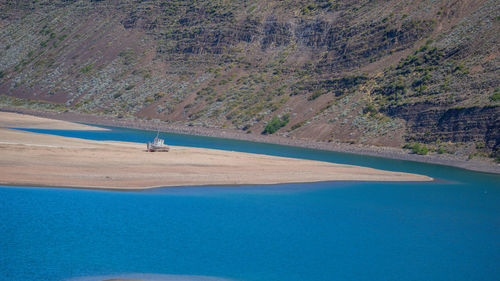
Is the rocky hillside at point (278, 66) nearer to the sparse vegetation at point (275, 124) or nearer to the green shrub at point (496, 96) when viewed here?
the sparse vegetation at point (275, 124)

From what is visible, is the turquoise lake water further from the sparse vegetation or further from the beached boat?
the sparse vegetation

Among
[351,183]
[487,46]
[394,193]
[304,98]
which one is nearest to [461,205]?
[394,193]

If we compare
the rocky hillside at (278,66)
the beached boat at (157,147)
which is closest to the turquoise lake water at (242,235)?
the beached boat at (157,147)

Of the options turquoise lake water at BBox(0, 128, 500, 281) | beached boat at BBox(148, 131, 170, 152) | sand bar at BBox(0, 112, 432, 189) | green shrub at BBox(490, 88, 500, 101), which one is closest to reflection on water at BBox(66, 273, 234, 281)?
turquoise lake water at BBox(0, 128, 500, 281)

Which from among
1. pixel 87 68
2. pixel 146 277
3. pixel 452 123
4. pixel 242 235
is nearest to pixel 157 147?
pixel 242 235

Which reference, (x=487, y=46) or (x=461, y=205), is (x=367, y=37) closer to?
(x=487, y=46)

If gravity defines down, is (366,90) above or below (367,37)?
below
